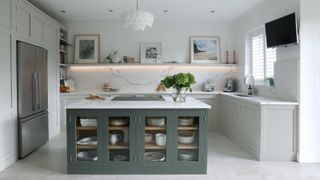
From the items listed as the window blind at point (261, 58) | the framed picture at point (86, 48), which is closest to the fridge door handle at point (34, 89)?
the framed picture at point (86, 48)

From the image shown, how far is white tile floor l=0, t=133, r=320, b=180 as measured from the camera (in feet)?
10.4

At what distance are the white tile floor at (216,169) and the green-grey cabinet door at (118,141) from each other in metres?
0.12

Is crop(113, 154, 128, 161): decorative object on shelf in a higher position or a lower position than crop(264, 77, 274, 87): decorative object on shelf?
lower

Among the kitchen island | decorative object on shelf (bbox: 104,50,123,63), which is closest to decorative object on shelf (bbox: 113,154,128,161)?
the kitchen island

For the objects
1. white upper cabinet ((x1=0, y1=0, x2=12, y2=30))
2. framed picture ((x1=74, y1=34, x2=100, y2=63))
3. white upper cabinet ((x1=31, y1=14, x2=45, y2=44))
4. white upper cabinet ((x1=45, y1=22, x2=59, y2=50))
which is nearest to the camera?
white upper cabinet ((x1=0, y1=0, x2=12, y2=30))

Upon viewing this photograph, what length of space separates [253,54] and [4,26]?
4.42 m

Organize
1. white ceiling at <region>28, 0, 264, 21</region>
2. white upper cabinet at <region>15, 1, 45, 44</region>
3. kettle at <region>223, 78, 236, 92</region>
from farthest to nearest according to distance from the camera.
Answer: kettle at <region>223, 78, 236, 92</region>, white ceiling at <region>28, 0, 264, 21</region>, white upper cabinet at <region>15, 1, 45, 44</region>

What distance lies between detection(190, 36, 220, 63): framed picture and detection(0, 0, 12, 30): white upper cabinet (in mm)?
3802

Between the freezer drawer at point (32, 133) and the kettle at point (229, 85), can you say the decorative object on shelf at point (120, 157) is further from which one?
the kettle at point (229, 85)

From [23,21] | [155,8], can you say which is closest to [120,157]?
[23,21]

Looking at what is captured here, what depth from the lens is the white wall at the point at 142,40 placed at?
614 cm

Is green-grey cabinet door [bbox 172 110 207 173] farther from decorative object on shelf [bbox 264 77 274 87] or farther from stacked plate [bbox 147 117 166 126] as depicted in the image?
decorative object on shelf [bbox 264 77 274 87]

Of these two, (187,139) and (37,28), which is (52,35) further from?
(187,139)

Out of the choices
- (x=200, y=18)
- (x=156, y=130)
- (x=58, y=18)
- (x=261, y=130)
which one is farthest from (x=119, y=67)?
(x=261, y=130)
